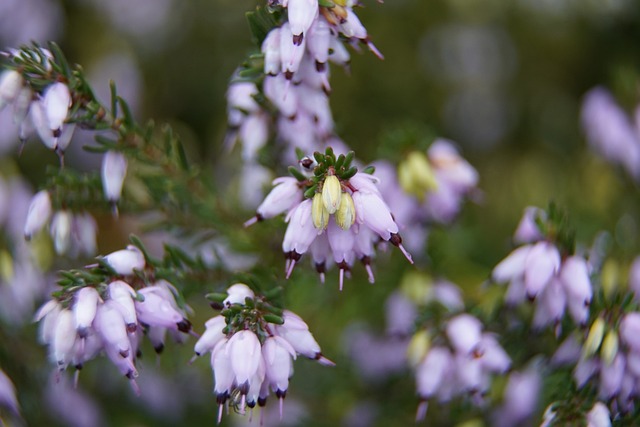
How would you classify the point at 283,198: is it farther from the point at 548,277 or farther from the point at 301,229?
the point at 548,277

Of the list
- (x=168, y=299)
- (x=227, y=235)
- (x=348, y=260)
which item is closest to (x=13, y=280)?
(x=227, y=235)

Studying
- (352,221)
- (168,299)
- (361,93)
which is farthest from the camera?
(361,93)

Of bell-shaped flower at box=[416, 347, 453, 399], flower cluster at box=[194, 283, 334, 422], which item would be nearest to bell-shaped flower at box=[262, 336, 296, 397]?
flower cluster at box=[194, 283, 334, 422]

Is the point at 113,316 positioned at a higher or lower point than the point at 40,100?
lower

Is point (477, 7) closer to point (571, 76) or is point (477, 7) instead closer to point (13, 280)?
point (571, 76)

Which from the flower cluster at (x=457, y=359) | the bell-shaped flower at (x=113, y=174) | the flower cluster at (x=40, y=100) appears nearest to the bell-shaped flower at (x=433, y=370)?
the flower cluster at (x=457, y=359)

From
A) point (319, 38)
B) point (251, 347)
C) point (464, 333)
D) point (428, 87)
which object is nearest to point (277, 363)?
point (251, 347)
